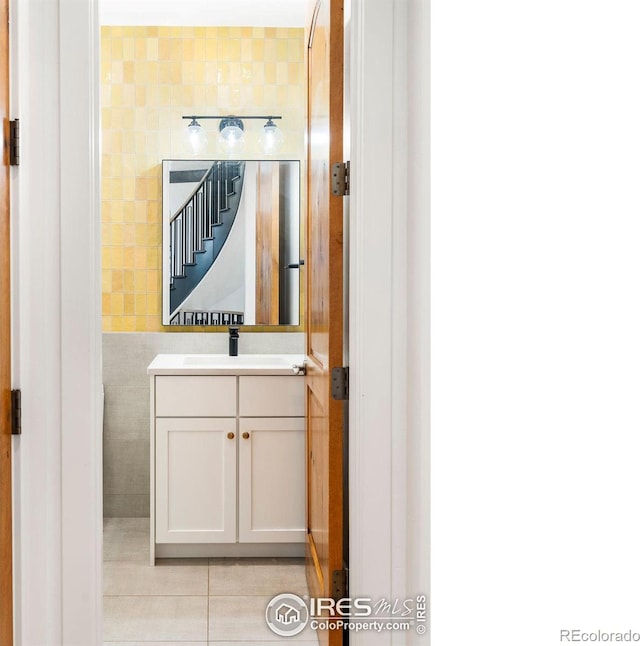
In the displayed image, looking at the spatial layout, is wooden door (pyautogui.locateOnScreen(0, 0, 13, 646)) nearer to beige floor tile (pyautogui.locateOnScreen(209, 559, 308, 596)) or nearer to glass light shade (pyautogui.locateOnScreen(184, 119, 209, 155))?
beige floor tile (pyautogui.locateOnScreen(209, 559, 308, 596))

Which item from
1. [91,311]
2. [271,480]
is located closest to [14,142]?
[91,311]

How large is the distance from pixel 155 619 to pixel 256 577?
49 centimetres

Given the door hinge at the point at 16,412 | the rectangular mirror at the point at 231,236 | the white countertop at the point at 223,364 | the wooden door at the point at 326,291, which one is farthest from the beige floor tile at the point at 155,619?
the rectangular mirror at the point at 231,236

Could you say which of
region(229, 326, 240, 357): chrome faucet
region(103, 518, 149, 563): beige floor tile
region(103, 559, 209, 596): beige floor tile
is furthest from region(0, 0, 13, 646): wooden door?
region(229, 326, 240, 357): chrome faucet

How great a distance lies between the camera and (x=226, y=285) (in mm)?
3275

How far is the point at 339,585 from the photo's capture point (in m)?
1.71

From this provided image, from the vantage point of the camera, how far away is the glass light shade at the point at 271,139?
3279 mm

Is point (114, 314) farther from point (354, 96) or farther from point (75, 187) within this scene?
point (354, 96)

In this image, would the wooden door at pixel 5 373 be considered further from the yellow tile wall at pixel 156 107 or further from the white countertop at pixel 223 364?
the yellow tile wall at pixel 156 107

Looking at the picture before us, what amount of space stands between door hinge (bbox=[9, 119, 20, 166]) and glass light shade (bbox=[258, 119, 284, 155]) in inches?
79.6

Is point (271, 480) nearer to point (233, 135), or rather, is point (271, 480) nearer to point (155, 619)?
point (155, 619)
